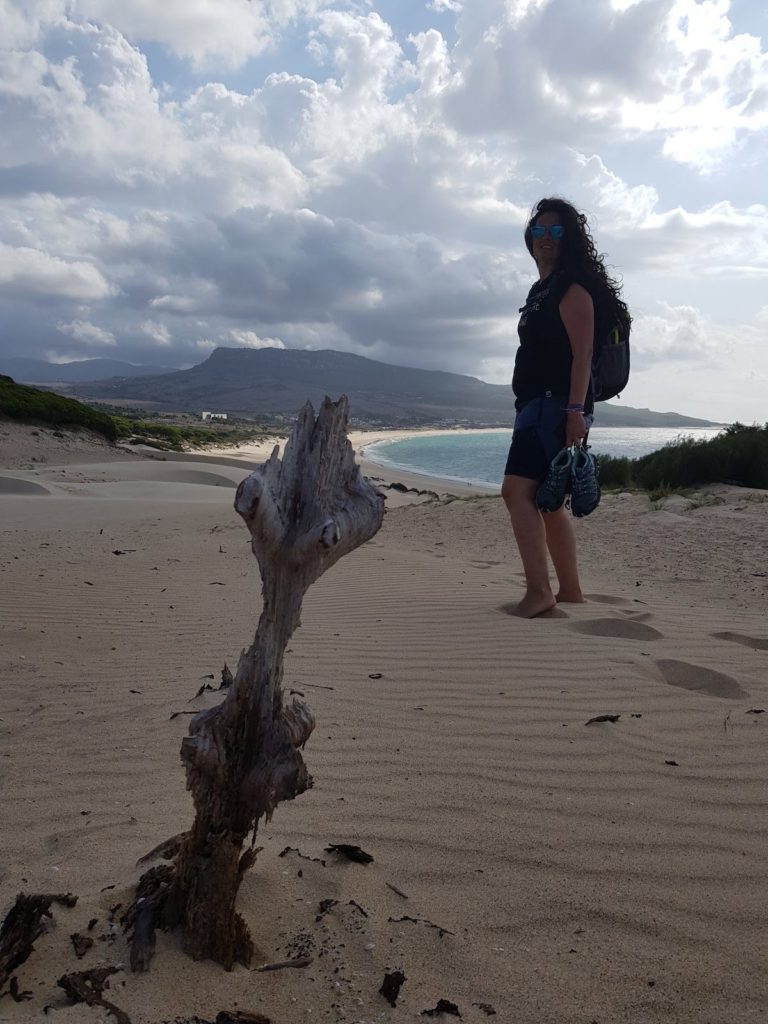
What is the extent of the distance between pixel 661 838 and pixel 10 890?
2.07 metres

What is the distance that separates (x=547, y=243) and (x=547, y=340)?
0.68 meters

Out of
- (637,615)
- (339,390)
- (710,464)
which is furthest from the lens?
(339,390)

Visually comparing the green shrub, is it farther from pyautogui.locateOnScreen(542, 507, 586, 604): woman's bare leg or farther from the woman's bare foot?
the woman's bare foot

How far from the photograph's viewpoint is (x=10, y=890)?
2242 millimetres

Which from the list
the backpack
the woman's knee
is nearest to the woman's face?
the backpack

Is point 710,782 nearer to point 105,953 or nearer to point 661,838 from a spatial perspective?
point 661,838

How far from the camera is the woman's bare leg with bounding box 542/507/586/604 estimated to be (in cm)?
564

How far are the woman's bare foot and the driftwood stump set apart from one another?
3656 mm

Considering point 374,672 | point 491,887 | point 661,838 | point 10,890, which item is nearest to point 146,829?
point 10,890

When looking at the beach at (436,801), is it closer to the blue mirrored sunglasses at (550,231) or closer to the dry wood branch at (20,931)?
the dry wood branch at (20,931)

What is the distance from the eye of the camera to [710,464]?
47.9ft

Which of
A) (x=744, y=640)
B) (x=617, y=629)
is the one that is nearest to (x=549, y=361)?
(x=617, y=629)

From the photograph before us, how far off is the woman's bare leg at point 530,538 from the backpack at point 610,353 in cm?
87

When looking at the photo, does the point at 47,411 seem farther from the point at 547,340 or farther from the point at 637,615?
the point at 637,615
